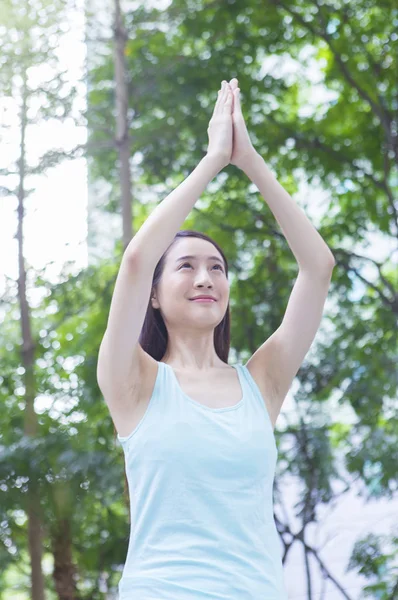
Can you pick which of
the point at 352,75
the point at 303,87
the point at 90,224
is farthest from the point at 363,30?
the point at 90,224

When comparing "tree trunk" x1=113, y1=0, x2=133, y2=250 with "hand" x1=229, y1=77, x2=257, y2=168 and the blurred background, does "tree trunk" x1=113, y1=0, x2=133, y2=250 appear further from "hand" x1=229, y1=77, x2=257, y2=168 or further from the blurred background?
"hand" x1=229, y1=77, x2=257, y2=168

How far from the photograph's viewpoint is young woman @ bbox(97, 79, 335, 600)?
3.42 feet

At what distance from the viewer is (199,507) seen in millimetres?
1058

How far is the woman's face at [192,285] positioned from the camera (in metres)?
1.25

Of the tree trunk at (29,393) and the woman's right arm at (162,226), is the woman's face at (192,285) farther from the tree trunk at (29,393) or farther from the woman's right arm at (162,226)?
the tree trunk at (29,393)

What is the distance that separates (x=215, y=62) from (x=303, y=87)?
1.81ft

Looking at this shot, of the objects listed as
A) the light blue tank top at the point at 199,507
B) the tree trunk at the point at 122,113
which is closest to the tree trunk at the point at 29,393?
the tree trunk at the point at 122,113

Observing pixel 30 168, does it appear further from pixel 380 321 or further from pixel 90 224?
pixel 380 321

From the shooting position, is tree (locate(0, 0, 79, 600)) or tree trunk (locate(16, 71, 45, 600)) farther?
tree (locate(0, 0, 79, 600))

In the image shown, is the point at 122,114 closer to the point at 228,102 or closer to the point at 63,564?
the point at 63,564

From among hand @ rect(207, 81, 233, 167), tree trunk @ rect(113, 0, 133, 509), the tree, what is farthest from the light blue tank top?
the tree

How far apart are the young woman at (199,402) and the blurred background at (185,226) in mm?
1797

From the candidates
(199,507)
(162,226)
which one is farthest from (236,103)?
(199,507)

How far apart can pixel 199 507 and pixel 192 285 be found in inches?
14.0
